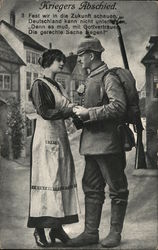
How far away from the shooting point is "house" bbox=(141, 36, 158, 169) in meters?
3.76

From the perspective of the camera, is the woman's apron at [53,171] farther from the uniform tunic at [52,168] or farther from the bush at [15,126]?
the bush at [15,126]

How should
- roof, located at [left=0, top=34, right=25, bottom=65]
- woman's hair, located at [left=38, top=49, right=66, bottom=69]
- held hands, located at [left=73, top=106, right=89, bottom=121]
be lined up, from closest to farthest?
held hands, located at [left=73, top=106, right=89, bottom=121]
woman's hair, located at [left=38, top=49, right=66, bottom=69]
roof, located at [left=0, top=34, right=25, bottom=65]

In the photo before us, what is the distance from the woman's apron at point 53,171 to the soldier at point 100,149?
0.34 feet

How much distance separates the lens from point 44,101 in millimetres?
3570

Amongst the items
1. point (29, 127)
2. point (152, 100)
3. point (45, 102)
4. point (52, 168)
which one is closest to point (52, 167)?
point (52, 168)

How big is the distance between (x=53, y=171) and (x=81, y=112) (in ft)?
1.44

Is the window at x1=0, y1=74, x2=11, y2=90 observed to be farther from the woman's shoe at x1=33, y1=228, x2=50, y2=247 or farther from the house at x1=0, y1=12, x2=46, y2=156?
the woman's shoe at x1=33, y1=228, x2=50, y2=247

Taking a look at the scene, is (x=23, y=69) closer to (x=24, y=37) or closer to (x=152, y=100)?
(x=24, y=37)

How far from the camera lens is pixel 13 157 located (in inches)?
149

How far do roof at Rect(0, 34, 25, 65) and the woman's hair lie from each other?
0.59 ft

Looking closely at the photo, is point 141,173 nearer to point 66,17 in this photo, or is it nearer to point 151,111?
point 151,111

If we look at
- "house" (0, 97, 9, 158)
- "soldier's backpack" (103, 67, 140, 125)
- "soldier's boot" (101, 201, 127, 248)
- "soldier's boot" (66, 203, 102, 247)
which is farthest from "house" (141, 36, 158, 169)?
"house" (0, 97, 9, 158)

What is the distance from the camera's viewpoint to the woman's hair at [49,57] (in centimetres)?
367

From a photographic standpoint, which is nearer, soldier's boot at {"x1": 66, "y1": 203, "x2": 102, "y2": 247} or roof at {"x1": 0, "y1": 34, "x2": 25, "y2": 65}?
soldier's boot at {"x1": 66, "y1": 203, "x2": 102, "y2": 247}
